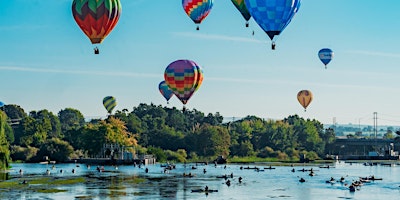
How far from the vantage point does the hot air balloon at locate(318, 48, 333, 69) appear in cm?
14838

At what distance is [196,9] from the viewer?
111 metres

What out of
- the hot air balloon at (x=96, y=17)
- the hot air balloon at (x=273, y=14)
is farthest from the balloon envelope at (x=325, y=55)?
the hot air balloon at (x=96, y=17)

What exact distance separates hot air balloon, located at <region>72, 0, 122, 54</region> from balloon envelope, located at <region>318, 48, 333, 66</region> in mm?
71386

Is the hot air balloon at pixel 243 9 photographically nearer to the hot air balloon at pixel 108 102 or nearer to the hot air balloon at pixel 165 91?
the hot air balloon at pixel 165 91

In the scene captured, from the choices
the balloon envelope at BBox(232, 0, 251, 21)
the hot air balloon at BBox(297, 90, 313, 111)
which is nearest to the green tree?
the hot air balloon at BBox(297, 90, 313, 111)

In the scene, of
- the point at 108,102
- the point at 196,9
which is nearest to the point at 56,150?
the point at 108,102

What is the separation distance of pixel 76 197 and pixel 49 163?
104444 mm

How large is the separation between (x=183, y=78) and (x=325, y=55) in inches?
1834

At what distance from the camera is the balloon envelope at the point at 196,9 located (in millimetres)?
111125

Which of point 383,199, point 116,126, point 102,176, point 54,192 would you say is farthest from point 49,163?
point 383,199

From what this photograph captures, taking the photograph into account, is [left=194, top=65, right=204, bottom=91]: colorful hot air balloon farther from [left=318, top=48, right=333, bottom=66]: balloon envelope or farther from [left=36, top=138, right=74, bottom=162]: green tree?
[left=36, top=138, right=74, bottom=162]: green tree

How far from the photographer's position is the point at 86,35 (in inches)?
3430

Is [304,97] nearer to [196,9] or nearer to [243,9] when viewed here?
[196,9]

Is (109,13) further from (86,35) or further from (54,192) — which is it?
(54,192)
